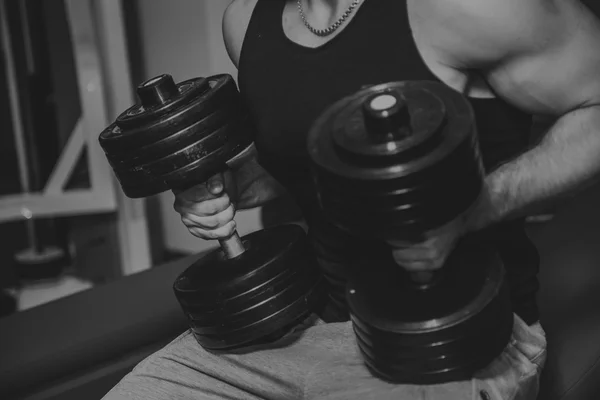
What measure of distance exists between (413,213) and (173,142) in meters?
0.36

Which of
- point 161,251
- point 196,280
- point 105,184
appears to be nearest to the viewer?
point 196,280

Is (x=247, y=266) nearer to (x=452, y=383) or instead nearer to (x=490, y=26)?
(x=452, y=383)

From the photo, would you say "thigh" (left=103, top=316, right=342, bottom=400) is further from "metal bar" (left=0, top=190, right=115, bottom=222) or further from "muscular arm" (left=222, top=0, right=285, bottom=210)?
"metal bar" (left=0, top=190, right=115, bottom=222)

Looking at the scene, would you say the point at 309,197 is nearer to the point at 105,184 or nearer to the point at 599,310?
the point at 599,310

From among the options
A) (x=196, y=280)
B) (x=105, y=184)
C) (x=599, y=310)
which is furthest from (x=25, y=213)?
(x=599, y=310)

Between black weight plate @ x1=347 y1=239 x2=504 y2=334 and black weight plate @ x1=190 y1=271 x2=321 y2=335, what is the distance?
101mm

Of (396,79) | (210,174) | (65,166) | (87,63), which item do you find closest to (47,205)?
(65,166)

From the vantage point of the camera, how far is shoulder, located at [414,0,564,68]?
2.85 feet

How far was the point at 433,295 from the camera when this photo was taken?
0.88m

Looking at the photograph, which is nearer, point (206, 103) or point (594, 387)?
point (206, 103)

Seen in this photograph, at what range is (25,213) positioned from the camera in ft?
8.57

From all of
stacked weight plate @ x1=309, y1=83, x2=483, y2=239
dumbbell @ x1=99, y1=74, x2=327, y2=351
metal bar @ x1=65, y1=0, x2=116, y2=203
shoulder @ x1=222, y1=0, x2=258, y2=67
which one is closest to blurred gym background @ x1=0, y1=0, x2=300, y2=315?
metal bar @ x1=65, y1=0, x2=116, y2=203

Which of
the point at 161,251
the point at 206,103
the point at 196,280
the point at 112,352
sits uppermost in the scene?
the point at 206,103

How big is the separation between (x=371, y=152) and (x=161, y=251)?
241 cm
